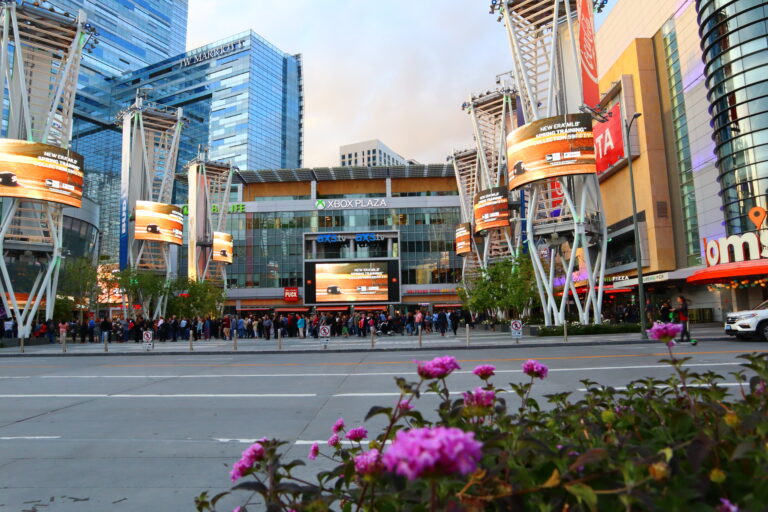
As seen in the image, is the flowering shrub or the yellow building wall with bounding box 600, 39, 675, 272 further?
the yellow building wall with bounding box 600, 39, 675, 272

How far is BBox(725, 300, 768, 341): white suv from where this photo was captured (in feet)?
60.4

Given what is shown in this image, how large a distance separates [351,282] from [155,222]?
25232mm

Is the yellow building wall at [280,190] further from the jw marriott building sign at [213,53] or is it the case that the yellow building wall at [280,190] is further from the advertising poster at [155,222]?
the jw marriott building sign at [213,53]

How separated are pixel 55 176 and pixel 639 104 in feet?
157

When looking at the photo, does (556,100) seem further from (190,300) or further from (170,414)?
(190,300)

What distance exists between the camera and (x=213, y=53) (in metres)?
144

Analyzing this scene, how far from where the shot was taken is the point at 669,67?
45.2 m

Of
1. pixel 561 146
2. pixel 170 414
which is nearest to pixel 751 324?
pixel 561 146

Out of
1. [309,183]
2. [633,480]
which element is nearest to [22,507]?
[633,480]

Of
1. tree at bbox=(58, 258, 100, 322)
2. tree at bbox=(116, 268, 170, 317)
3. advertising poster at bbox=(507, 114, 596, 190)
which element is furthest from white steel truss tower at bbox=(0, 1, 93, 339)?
advertising poster at bbox=(507, 114, 596, 190)

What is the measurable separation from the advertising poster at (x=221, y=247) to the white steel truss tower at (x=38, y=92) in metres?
20.9

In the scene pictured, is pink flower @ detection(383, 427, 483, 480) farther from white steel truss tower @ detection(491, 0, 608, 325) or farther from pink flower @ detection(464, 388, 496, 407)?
white steel truss tower @ detection(491, 0, 608, 325)

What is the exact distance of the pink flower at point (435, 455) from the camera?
1091 millimetres

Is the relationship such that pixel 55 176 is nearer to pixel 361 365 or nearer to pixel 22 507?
pixel 361 365
